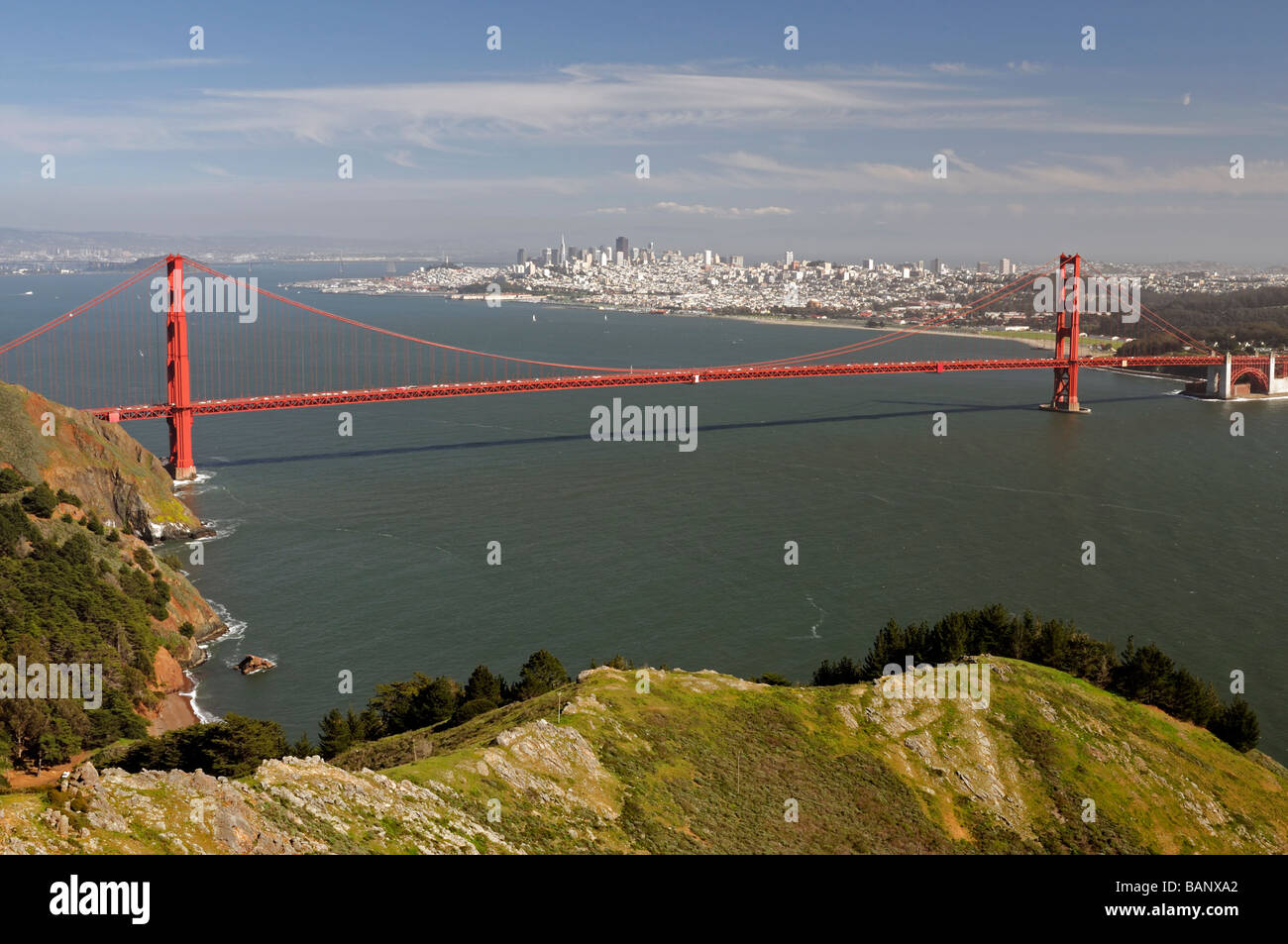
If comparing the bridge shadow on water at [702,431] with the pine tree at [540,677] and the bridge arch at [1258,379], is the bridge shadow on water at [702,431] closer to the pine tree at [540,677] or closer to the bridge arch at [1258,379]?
the bridge arch at [1258,379]

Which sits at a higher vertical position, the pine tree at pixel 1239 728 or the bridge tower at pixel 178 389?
the bridge tower at pixel 178 389

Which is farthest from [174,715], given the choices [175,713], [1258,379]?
[1258,379]

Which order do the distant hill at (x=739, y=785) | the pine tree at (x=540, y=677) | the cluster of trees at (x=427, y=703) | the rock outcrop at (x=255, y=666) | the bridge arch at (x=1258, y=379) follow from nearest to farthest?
the distant hill at (x=739, y=785) < the cluster of trees at (x=427, y=703) < the pine tree at (x=540, y=677) < the rock outcrop at (x=255, y=666) < the bridge arch at (x=1258, y=379)

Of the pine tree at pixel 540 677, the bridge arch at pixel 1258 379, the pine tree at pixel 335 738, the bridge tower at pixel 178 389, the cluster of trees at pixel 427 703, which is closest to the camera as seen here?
the pine tree at pixel 335 738

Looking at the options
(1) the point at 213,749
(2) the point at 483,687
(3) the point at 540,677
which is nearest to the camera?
(1) the point at 213,749

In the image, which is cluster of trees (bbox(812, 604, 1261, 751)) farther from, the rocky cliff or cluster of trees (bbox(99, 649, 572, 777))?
the rocky cliff

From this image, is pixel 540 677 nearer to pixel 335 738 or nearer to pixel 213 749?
pixel 335 738

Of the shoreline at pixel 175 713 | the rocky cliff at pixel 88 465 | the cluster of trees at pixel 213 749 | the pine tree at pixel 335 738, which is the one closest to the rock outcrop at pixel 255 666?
the shoreline at pixel 175 713
